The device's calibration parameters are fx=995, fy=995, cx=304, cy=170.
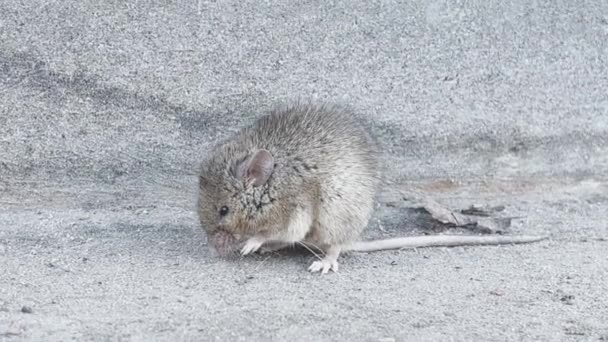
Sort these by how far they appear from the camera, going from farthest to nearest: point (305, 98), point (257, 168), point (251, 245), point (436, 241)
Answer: point (305, 98), point (436, 241), point (251, 245), point (257, 168)

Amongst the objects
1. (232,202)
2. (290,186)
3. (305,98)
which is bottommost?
(232,202)

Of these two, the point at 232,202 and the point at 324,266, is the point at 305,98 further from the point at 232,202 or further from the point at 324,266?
the point at 324,266

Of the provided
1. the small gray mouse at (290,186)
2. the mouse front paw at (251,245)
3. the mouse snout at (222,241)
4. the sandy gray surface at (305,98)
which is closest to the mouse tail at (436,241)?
the sandy gray surface at (305,98)

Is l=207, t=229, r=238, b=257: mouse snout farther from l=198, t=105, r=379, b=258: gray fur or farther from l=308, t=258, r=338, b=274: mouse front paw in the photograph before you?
l=308, t=258, r=338, b=274: mouse front paw

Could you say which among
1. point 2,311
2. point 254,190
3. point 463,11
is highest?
point 463,11

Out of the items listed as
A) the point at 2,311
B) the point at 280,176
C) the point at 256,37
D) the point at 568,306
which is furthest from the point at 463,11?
the point at 2,311

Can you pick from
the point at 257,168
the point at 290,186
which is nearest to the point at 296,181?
the point at 290,186

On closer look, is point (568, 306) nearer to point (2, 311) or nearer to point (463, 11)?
point (463, 11)
